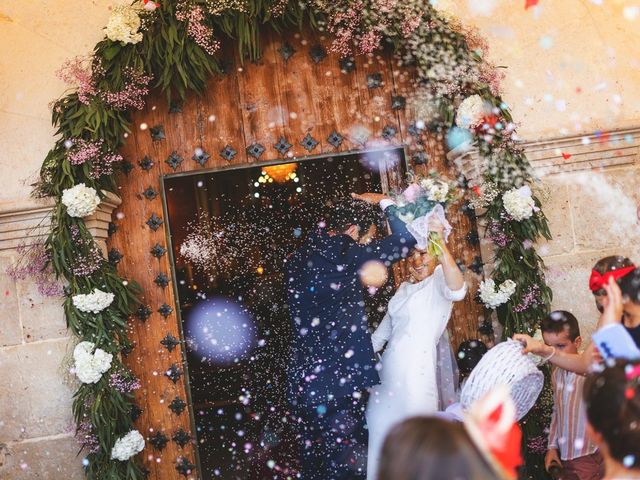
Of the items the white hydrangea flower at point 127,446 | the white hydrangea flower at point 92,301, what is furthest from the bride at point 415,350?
the white hydrangea flower at point 92,301

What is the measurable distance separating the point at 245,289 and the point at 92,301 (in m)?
1.84

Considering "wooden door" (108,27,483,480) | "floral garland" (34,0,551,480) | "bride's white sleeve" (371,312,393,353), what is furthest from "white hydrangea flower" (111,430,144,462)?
"bride's white sleeve" (371,312,393,353)

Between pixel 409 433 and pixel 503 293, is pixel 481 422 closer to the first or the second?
pixel 409 433

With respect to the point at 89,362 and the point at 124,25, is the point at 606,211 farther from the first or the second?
the point at 89,362

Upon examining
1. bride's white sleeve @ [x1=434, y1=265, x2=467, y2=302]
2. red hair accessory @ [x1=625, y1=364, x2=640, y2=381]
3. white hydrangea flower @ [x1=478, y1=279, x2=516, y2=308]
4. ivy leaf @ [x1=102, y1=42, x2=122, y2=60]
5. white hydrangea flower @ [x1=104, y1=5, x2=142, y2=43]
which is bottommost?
red hair accessory @ [x1=625, y1=364, x2=640, y2=381]

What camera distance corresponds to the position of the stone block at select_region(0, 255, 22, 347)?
3998 millimetres

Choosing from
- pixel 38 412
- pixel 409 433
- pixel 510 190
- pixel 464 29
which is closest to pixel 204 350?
pixel 38 412

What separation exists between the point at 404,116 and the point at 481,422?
10.3 ft

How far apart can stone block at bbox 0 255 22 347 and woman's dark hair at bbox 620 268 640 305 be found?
331cm

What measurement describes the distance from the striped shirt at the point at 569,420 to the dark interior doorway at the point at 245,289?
158cm

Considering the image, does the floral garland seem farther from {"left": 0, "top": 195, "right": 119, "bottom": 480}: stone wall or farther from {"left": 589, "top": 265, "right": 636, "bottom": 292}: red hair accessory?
{"left": 589, "top": 265, "right": 636, "bottom": 292}: red hair accessory

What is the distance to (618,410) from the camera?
1.85 metres

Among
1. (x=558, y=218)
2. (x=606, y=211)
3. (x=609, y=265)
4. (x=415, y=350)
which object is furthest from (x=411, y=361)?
(x=606, y=211)

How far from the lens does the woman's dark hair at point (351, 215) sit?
4027 mm
